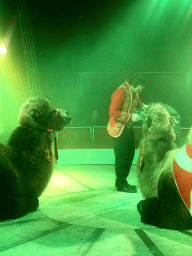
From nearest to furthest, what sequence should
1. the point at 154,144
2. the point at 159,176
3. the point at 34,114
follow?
the point at 159,176, the point at 154,144, the point at 34,114

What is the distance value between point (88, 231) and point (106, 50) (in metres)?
6.71

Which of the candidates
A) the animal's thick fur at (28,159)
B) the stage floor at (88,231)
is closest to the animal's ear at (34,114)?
the animal's thick fur at (28,159)

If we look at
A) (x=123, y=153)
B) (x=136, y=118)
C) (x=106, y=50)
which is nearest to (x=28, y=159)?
(x=136, y=118)

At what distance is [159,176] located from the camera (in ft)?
8.02

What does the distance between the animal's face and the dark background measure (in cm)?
475

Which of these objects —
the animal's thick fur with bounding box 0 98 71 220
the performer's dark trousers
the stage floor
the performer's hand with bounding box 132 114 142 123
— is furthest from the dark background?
the animal's thick fur with bounding box 0 98 71 220

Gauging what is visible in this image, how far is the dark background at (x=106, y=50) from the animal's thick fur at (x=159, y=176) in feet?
17.1

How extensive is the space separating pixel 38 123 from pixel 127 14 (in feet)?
20.0

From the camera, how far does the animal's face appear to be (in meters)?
3.03

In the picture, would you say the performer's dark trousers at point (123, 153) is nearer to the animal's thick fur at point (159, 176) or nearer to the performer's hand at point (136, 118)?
the performer's hand at point (136, 118)

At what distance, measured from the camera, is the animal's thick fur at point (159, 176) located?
7.44 feet

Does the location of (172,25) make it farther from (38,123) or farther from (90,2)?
(38,123)

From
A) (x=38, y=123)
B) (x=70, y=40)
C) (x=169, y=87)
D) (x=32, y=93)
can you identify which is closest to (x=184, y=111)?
(x=169, y=87)

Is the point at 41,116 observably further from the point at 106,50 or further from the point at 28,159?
the point at 106,50
